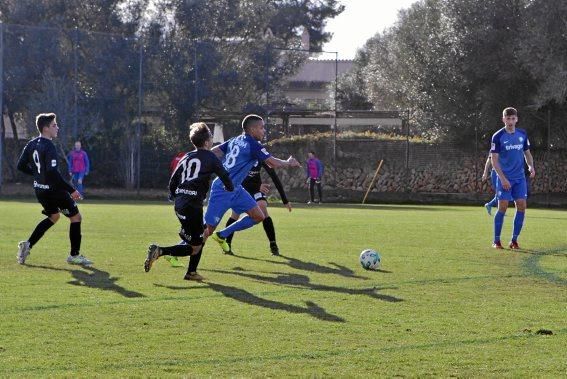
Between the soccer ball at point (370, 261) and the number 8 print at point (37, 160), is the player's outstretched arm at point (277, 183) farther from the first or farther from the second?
the number 8 print at point (37, 160)

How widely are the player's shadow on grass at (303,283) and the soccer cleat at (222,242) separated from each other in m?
1.51

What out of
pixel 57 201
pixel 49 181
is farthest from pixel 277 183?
pixel 49 181

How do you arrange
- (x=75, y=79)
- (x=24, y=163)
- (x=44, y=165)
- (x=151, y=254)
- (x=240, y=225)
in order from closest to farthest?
(x=151, y=254)
(x=44, y=165)
(x=24, y=163)
(x=240, y=225)
(x=75, y=79)

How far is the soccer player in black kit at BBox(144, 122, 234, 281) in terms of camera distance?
10.1 meters

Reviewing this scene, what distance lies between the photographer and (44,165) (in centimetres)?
1155

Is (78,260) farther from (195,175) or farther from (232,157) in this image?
(195,175)

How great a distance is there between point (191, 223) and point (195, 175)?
0.49 meters

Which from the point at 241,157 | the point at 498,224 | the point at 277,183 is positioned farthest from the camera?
the point at 498,224

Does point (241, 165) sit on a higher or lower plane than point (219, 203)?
higher

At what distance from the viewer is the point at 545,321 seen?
7.73m

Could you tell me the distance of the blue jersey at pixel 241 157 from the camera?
11.9 m

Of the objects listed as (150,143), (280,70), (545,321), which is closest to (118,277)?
(545,321)

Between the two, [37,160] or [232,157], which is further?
[232,157]

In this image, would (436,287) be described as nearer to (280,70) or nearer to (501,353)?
(501,353)
